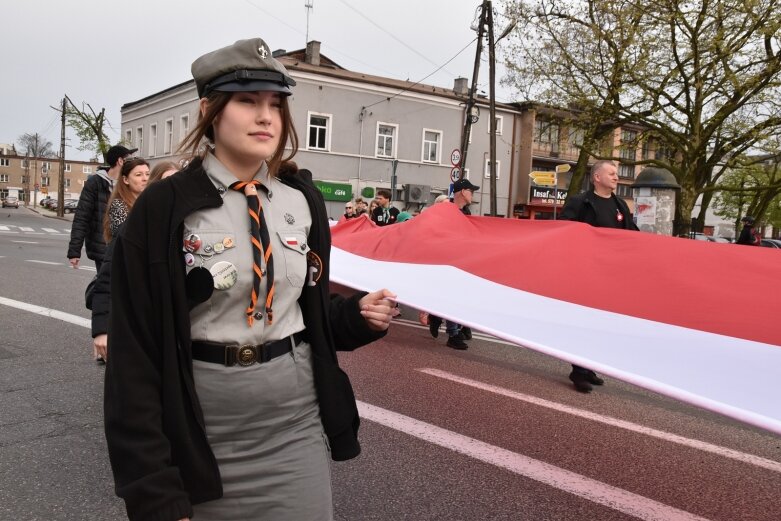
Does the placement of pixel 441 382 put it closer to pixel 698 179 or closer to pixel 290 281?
pixel 290 281

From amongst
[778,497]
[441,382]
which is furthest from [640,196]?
[778,497]

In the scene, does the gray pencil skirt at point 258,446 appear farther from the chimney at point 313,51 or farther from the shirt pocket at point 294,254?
the chimney at point 313,51

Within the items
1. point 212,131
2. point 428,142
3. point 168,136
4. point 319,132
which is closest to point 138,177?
point 212,131

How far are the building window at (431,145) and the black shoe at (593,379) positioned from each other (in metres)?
32.9

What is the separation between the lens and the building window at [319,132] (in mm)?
35031

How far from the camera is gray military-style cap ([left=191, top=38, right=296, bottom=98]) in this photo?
5.60 ft

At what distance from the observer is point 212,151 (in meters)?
1.86

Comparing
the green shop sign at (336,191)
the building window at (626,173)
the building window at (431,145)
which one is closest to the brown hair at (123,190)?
the green shop sign at (336,191)

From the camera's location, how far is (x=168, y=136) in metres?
41.7

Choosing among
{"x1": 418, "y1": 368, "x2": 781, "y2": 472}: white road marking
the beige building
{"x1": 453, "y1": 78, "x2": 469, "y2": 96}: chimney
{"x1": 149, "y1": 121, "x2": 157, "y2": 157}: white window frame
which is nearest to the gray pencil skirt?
{"x1": 418, "y1": 368, "x2": 781, "y2": 472}: white road marking

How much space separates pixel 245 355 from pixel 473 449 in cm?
300

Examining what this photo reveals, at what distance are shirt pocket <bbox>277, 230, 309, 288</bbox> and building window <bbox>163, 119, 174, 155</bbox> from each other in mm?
41762

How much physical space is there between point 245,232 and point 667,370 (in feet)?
5.90

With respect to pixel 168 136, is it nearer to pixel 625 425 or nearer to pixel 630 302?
pixel 625 425
